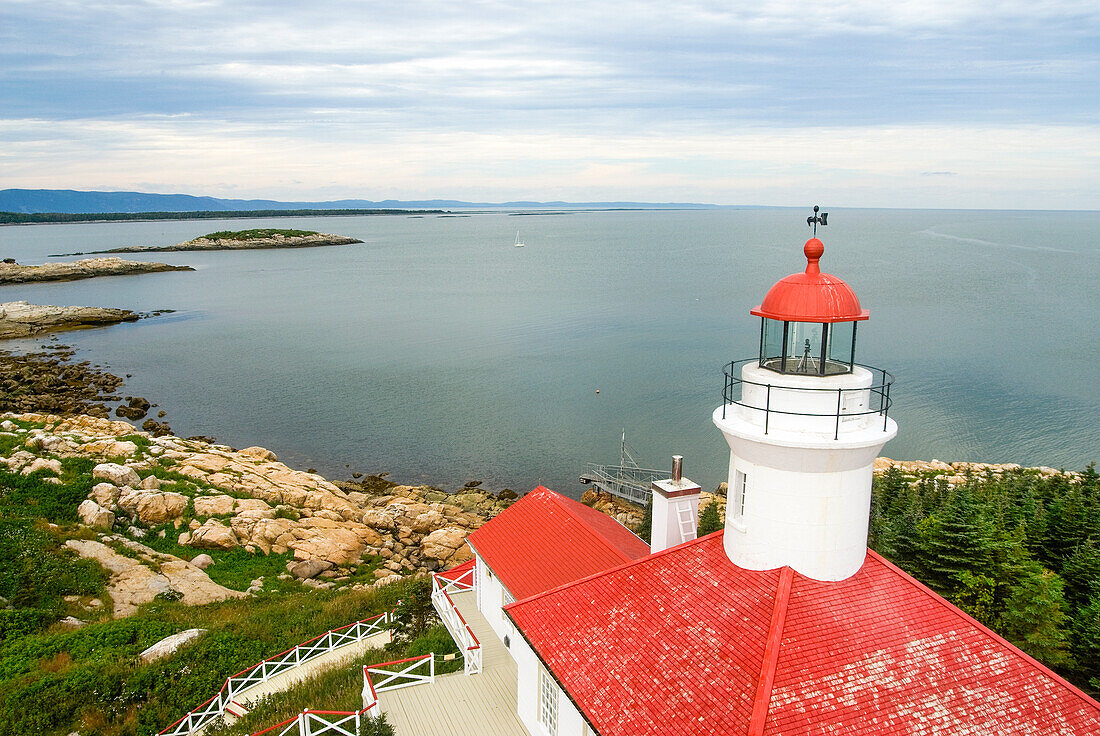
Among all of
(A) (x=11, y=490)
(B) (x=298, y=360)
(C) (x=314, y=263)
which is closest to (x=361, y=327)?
(B) (x=298, y=360)

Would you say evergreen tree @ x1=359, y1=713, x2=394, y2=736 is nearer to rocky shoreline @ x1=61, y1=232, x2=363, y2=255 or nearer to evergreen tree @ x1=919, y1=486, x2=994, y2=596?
evergreen tree @ x1=919, y1=486, x2=994, y2=596

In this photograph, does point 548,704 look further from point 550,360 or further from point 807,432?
point 550,360

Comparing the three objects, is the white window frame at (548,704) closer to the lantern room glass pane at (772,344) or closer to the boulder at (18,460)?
the lantern room glass pane at (772,344)

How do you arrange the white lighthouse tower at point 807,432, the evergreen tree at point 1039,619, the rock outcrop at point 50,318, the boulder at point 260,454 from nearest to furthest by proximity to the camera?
the white lighthouse tower at point 807,432
the evergreen tree at point 1039,619
the boulder at point 260,454
the rock outcrop at point 50,318

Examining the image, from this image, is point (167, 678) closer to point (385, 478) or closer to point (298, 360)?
point (385, 478)

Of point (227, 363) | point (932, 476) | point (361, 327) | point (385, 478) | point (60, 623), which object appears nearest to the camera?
point (60, 623)

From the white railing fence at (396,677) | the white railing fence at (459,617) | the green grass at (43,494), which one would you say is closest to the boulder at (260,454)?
the green grass at (43,494)
